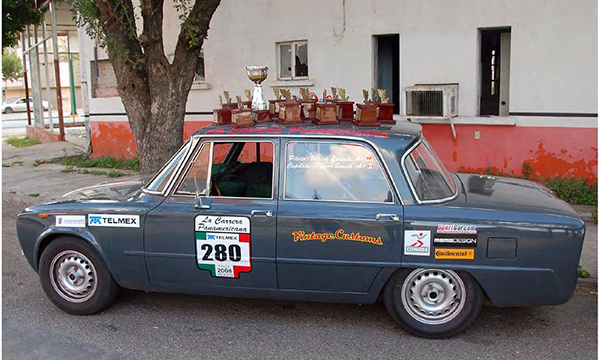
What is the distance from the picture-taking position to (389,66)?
1022cm

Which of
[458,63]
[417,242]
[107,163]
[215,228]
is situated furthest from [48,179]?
[417,242]

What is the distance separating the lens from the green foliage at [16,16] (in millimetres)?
14246

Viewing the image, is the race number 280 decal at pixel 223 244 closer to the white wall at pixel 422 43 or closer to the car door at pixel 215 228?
the car door at pixel 215 228

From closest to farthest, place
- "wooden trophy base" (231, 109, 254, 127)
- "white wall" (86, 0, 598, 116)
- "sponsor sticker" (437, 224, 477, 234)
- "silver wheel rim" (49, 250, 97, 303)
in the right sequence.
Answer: "sponsor sticker" (437, 224, 477, 234), "wooden trophy base" (231, 109, 254, 127), "silver wheel rim" (49, 250, 97, 303), "white wall" (86, 0, 598, 116)

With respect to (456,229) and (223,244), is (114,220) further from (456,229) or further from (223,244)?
(456,229)

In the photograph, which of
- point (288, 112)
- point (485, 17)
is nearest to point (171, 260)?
point (288, 112)

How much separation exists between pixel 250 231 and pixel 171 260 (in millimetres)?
695

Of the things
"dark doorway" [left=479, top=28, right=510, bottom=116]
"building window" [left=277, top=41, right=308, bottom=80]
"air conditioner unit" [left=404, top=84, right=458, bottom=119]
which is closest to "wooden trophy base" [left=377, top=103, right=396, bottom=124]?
"air conditioner unit" [left=404, top=84, right=458, bottom=119]

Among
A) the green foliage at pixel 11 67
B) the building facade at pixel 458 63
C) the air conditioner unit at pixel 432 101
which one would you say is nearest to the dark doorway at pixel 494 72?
the building facade at pixel 458 63

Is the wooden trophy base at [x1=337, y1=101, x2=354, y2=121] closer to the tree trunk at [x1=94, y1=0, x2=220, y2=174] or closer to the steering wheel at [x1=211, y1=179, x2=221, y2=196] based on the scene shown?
the steering wheel at [x1=211, y1=179, x2=221, y2=196]

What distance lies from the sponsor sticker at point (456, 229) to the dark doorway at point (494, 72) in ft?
19.0

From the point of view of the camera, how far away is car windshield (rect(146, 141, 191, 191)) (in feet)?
15.6

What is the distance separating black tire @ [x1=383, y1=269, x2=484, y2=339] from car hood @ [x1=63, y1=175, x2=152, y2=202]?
2.29 meters

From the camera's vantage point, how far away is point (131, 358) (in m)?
4.20
